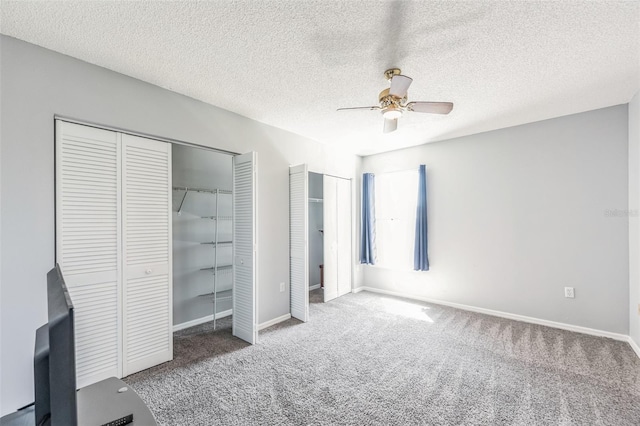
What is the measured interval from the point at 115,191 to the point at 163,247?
2.09 ft

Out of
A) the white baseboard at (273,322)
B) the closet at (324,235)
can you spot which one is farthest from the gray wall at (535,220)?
the white baseboard at (273,322)

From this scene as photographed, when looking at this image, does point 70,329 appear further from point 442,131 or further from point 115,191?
point 442,131

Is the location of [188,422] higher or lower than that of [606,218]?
lower

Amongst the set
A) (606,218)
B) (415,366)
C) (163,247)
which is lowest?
(415,366)

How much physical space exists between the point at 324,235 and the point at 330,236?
0.21 meters

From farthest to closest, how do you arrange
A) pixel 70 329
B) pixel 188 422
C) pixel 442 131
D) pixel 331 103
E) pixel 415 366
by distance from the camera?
pixel 442 131 < pixel 331 103 < pixel 415 366 < pixel 188 422 < pixel 70 329

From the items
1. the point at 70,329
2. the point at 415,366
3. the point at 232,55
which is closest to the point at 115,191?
the point at 232,55

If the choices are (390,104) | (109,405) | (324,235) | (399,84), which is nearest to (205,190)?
(324,235)

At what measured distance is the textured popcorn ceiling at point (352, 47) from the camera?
1726 millimetres

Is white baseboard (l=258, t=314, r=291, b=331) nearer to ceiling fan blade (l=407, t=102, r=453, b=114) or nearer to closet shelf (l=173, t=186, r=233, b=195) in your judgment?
closet shelf (l=173, t=186, r=233, b=195)

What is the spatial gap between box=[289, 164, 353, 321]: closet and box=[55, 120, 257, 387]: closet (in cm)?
157

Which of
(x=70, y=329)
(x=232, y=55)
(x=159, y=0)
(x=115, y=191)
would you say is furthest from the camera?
(x=115, y=191)

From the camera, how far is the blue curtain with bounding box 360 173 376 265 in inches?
201

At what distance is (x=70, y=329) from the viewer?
698mm
